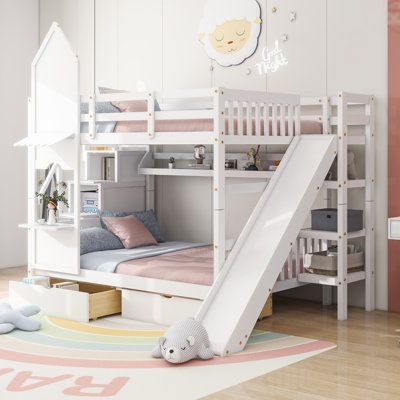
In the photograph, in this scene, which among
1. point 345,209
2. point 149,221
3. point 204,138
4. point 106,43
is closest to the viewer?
point 204,138

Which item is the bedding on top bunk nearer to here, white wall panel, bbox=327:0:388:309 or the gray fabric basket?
white wall panel, bbox=327:0:388:309

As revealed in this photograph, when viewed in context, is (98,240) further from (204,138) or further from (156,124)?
(204,138)

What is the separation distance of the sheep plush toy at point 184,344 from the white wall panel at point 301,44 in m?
2.23

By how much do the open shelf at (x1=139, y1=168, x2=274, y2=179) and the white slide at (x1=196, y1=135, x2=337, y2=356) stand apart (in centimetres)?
33

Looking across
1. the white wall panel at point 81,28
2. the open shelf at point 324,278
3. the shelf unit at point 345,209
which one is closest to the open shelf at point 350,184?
the shelf unit at point 345,209

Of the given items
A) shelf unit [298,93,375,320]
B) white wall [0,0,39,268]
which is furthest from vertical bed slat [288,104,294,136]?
white wall [0,0,39,268]

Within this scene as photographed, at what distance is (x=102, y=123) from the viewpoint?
18.3ft

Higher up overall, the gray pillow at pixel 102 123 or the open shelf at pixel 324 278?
the gray pillow at pixel 102 123

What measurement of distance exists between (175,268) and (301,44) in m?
1.90

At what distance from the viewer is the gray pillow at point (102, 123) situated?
5.43 metres

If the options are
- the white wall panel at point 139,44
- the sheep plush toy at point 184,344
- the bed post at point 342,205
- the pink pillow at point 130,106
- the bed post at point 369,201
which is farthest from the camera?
the white wall panel at point 139,44

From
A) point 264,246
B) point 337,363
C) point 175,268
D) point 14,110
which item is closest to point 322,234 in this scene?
point 264,246

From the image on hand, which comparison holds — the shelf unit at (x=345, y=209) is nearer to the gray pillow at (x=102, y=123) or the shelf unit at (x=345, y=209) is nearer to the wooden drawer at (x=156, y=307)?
the wooden drawer at (x=156, y=307)

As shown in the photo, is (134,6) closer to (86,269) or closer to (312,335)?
(86,269)
